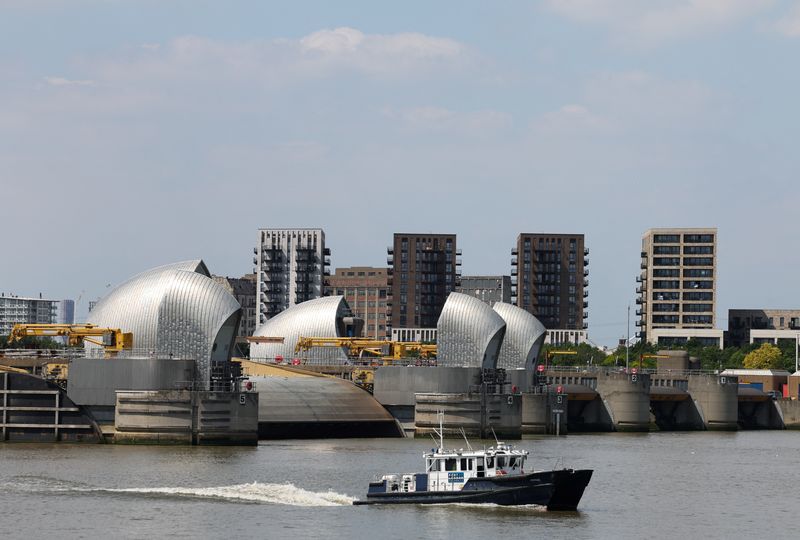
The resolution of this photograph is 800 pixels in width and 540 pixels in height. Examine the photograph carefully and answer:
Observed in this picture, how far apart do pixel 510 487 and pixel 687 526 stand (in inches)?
346

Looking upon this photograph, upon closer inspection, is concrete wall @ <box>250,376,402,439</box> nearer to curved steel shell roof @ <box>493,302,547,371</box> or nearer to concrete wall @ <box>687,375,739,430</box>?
curved steel shell roof @ <box>493,302,547,371</box>

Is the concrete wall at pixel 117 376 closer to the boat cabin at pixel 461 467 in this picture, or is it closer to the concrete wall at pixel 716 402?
the boat cabin at pixel 461 467

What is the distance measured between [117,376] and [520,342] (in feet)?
196

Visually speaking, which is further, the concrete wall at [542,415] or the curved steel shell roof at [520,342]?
the curved steel shell roof at [520,342]

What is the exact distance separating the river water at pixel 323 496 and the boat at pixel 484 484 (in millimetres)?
659

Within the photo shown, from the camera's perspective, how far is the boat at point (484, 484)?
8000 centimetres

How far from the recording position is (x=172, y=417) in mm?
112188

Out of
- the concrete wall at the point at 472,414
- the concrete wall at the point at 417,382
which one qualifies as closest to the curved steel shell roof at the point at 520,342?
the concrete wall at the point at 417,382

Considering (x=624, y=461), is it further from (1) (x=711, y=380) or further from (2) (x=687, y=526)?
(1) (x=711, y=380)

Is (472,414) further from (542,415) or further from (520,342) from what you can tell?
(520,342)

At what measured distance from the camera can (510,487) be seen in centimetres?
8006

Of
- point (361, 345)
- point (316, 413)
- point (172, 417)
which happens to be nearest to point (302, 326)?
point (361, 345)

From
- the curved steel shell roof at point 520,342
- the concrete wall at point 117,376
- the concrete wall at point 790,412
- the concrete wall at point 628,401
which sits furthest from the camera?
the concrete wall at point 790,412

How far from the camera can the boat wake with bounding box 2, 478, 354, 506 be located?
82312 mm
